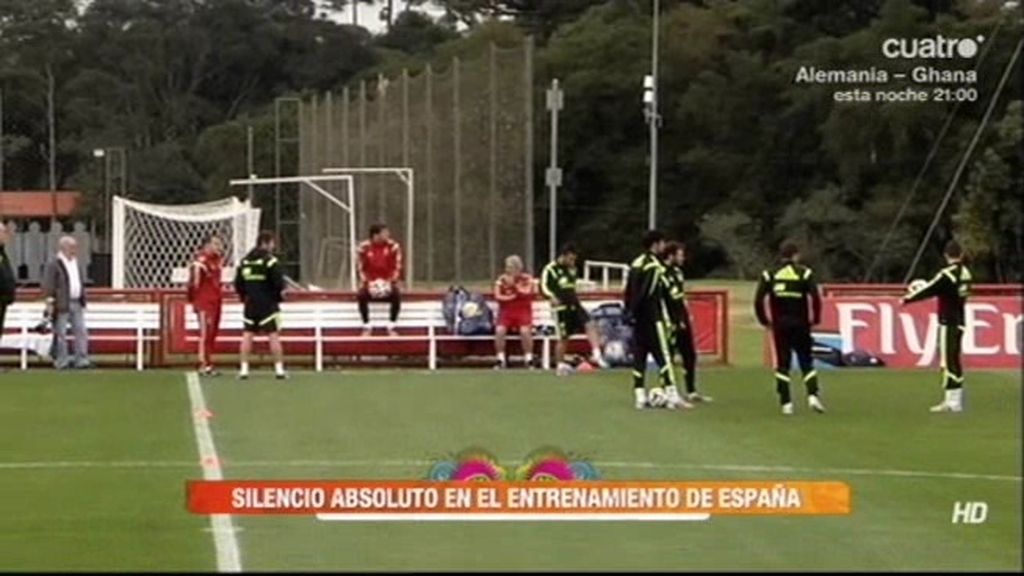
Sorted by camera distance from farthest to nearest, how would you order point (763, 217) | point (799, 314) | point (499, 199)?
point (763, 217) → point (499, 199) → point (799, 314)

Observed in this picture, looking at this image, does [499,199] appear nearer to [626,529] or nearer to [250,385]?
[250,385]

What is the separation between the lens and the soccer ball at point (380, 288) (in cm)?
3162

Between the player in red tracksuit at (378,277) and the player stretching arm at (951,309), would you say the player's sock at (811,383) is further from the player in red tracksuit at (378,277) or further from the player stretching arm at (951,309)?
the player in red tracksuit at (378,277)

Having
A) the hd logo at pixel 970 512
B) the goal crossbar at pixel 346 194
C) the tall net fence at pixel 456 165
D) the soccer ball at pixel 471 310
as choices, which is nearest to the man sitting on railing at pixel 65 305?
the soccer ball at pixel 471 310

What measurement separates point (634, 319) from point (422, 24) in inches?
1946

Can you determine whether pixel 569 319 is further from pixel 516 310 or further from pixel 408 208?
pixel 408 208

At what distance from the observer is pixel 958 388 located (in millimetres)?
23172

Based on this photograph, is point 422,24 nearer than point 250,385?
No

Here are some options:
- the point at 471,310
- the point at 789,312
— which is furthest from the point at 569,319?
the point at 789,312

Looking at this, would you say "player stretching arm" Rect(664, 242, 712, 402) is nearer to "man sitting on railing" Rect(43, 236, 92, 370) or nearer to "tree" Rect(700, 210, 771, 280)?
"man sitting on railing" Rect(43, 236, 92, 370)

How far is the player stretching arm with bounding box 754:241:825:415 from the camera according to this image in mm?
22734

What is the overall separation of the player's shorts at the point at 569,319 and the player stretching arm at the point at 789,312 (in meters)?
6.69

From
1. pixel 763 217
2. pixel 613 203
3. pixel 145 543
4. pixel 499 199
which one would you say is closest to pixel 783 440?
pixel 145 543

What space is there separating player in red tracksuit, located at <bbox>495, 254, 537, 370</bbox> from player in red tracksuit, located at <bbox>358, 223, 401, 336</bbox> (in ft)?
5.28
